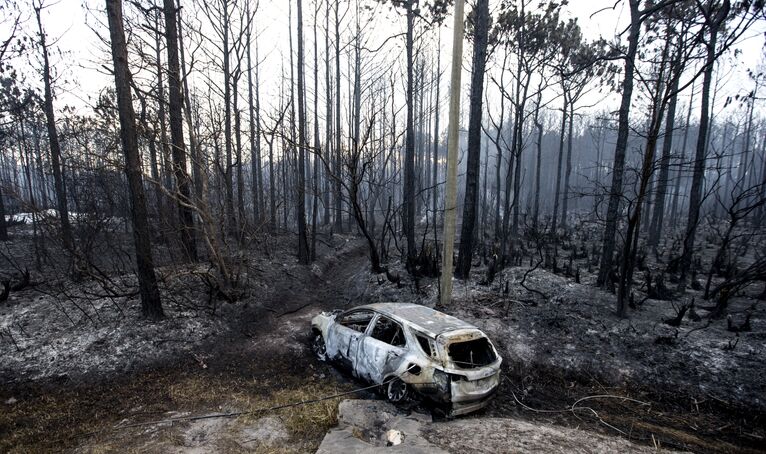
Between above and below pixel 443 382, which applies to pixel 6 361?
below

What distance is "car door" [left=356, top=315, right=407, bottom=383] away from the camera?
5105 millimetres

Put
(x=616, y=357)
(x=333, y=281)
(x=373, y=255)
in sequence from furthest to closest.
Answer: (x=333, y=281) < (x=373, y=255) < (x=616, y=357)

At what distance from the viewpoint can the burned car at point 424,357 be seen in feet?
15.2

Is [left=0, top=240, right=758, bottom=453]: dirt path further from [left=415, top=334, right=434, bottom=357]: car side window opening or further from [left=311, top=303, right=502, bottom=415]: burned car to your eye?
[left=415, top=334, right=434, bottom=357]: car side window opening

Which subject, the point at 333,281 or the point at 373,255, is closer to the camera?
the point at 373,255

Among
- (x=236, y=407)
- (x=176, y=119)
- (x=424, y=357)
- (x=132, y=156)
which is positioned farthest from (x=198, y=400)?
(x=176, y=119)

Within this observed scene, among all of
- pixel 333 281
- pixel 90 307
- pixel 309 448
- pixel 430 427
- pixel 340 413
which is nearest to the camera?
pixel 309 448

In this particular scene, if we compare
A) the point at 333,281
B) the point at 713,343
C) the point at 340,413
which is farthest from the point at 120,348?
the point at 713,343

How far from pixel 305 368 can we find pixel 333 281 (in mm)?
6152

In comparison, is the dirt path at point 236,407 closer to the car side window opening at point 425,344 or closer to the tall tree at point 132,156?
the car side window opening at point 425,344

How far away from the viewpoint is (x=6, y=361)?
6.02 m

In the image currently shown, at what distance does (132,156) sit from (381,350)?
245 inches

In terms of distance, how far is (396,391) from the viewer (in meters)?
5.10

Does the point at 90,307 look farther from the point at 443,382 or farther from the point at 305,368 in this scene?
the point at 443,382
